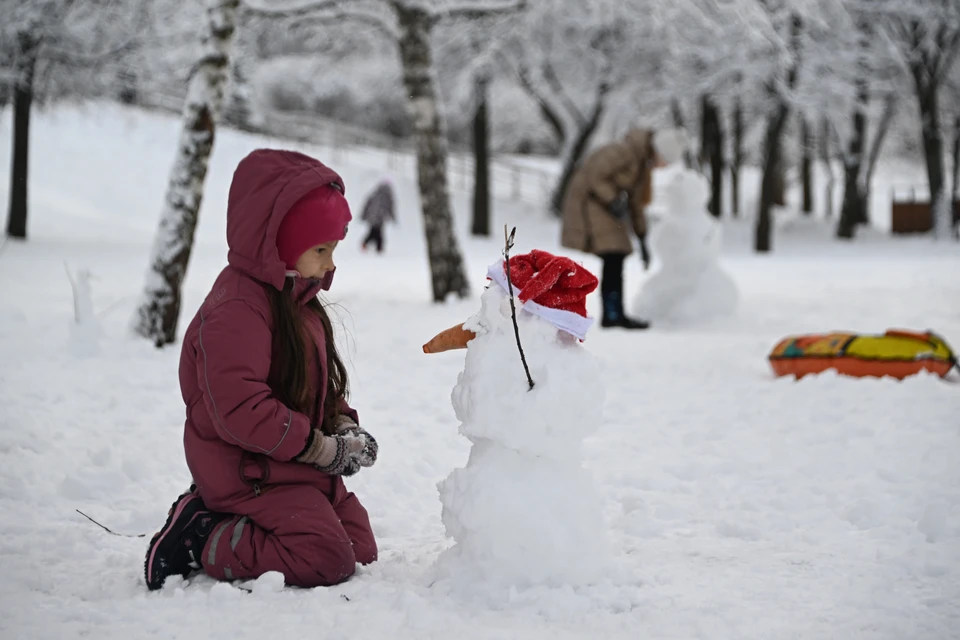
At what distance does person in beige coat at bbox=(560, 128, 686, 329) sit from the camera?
783 centimetres

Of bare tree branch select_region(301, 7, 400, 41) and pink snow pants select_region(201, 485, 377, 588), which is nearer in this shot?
pink snow pants select_region(201, 485, 377, 588)

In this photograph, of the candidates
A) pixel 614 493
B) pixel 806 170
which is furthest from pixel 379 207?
pixel 806 170

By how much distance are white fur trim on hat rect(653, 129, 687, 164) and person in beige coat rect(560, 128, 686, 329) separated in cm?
1

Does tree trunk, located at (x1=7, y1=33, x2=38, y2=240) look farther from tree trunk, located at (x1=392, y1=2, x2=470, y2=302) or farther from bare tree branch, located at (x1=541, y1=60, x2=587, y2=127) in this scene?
bare tree branch, located at (x1=541, y1=60, x2=587, y2=127)

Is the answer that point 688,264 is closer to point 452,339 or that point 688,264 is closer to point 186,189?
point 186,189

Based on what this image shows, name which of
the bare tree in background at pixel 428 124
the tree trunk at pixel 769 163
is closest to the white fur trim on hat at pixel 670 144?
the bare tree in background at pixel 428 124

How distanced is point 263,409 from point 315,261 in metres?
0.50

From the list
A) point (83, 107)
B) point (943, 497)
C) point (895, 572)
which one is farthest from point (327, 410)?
point (83, 107)

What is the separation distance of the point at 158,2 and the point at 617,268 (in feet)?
21.1

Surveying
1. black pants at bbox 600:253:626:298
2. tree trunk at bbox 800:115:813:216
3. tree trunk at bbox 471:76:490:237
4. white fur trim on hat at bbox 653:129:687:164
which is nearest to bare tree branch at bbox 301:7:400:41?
white fur trim on hat at bbox 653:129:687:164

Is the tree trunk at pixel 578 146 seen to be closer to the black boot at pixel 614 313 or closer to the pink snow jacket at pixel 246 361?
the black boot at pixel 614 313

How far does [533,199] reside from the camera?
85.9 ft

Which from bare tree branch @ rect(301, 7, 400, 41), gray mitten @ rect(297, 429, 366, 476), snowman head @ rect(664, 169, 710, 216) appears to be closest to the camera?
gray mitten @ rect(297, 429, 366, 476)

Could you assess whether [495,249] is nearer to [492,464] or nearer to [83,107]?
[83,107]
